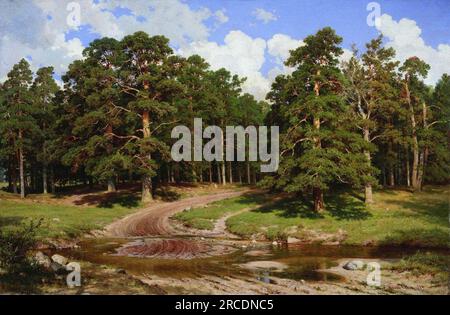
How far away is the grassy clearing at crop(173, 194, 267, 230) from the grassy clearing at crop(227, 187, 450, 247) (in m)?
Answer: 2.12

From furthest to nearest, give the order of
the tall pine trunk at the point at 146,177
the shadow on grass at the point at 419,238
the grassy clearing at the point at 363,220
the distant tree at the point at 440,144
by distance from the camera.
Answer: the distant tree at the point at 440,144 → the tall pine trunk at the point at 146,177 → the grassy clearing at the point at 363,220 → the shadow on grass at the point at 419,238

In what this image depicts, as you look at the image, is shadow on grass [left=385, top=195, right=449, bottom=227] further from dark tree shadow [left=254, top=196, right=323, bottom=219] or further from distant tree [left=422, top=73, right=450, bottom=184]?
distant tree [left=422, top=73, right=450, bottom=184]

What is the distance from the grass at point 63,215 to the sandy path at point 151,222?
1.32 metres

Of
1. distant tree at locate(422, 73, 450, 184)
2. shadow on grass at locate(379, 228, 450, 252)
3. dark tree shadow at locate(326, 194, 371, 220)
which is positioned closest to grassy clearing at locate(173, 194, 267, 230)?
dark tree shadow at locate(326, 194, 371, 220)

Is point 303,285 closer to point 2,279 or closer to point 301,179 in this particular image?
point 2,279

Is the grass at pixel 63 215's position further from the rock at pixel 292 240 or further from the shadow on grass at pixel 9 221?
the rock at pixel 292 240

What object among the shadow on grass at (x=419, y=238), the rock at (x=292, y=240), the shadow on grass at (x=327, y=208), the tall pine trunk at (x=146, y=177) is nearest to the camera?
the shadow on grass at (x=419, y=238)

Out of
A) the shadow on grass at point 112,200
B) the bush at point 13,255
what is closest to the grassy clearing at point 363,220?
the bush at point 13,255

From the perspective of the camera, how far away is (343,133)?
3303 cm

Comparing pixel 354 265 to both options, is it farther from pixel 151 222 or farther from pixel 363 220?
pixel 151 222

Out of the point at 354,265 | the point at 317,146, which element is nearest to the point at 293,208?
the point at 317,146

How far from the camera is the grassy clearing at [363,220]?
27109mm

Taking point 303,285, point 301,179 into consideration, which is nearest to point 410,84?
point 301,179

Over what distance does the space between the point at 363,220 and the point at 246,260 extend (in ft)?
43.4
